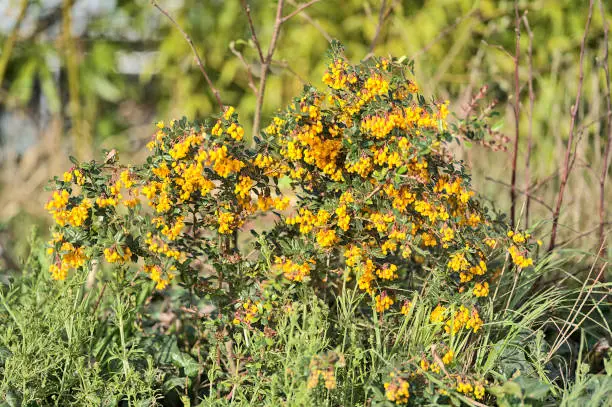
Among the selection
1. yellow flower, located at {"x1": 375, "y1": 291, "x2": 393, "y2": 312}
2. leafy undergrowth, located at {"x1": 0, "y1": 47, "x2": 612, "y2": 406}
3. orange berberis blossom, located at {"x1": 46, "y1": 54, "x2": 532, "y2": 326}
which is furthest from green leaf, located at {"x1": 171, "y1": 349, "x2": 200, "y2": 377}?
yellow flower, located at {"x1": 375, "y1": 291, "x2": 393, "y2": 312}

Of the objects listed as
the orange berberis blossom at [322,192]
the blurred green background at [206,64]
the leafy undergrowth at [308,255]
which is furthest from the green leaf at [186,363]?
the blurred green background at [206,64]

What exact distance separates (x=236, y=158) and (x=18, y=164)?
3.97 metres

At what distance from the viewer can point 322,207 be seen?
2039mm

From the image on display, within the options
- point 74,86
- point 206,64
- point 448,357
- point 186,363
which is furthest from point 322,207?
point 206,64

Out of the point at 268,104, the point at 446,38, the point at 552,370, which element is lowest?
the point at 552,370

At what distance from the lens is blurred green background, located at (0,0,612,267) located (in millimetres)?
4613

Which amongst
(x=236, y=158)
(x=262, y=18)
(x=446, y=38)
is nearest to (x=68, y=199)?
(x=236, y=158)

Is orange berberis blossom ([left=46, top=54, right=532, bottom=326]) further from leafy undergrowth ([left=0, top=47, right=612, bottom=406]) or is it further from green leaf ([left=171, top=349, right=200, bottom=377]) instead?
green leaf ([left=171, top=349, right=200, bottom=377])

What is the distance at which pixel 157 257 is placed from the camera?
1998mm

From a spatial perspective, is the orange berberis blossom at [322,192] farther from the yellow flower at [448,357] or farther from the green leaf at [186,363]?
the green leaf at [186,363]

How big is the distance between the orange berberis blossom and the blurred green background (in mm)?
2140

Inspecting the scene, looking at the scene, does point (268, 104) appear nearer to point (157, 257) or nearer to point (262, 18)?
point (262, 18)

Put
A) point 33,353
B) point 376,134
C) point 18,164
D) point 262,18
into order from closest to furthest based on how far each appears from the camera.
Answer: point 376,134, point 33,353, point 262,18, point 18,164

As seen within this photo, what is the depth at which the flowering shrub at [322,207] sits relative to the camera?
191cm
